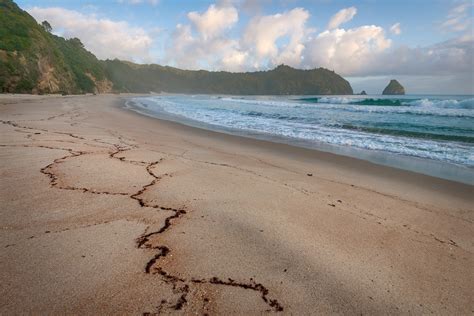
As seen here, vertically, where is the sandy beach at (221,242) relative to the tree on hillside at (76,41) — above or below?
below

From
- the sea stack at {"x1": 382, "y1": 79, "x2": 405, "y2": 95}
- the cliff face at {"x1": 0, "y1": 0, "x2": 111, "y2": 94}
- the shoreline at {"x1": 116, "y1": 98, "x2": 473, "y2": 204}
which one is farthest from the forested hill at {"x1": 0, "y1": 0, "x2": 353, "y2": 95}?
the sea stack at {"x1": 382, "y1": 79, "x2": 405, "y2": 95}

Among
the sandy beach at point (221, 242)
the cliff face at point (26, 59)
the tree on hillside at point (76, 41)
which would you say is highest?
the tree on hillside at point (76, 41)

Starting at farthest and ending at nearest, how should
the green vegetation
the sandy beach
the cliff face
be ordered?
1. the green vegetation
2. the cliff face
3. the sandy beach

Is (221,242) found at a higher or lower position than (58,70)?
lower

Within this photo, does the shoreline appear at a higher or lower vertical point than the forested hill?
lower

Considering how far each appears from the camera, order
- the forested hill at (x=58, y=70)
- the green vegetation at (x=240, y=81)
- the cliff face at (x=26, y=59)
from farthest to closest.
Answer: the green vegetation at (x=240, y=81)
the forested hill at (x=58, y=70)
the cliff face at (x=26, y=59)

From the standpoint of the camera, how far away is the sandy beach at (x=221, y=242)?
1937 millimetres

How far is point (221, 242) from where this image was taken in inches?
104

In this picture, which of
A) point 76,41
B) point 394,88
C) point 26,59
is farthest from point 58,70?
point 394,88

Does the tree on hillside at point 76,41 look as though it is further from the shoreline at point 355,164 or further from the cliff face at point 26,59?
the shoreline at point 355,164

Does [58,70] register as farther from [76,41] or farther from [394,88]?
[394,88]

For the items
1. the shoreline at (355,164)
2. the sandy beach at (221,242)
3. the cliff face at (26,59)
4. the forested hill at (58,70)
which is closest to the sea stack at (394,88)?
the forested hill at (58,70)

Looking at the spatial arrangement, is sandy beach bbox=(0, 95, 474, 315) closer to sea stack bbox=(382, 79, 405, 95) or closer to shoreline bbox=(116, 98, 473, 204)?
shoreline bbox=(116, 98, 473, 204)

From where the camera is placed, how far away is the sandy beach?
194 centimetres
